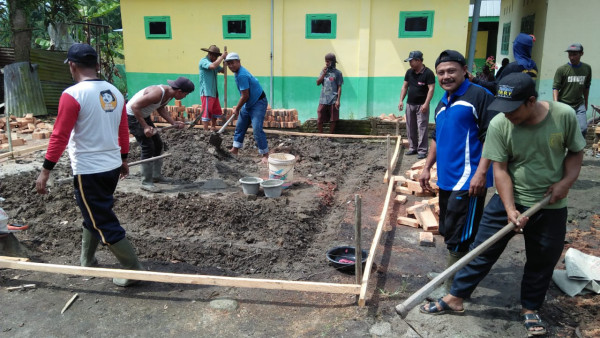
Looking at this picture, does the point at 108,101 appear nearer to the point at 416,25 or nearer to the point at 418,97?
the point at 418,97

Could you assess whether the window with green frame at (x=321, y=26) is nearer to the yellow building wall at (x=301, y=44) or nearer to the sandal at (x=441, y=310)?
the yellow building wall at (x=301, y=44)

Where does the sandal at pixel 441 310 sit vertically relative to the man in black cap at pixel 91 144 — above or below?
below

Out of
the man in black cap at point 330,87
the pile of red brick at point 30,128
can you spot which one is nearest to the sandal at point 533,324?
the man in black cap at point 330,87

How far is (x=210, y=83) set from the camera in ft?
32.7

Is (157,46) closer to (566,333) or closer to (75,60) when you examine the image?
(75,60)

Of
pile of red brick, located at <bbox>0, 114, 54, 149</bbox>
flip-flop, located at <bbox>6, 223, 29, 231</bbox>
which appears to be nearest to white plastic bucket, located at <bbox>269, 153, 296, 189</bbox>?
flip-flop, located at <bbox>6, 223, 29, 231</bbox>

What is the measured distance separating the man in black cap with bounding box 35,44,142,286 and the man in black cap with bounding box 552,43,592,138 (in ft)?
20.6

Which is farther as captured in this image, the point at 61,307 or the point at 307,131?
the point at 307,131

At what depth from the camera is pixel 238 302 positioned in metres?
3.73

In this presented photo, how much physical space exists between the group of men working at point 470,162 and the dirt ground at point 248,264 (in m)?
0.29

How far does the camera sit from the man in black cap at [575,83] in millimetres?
6730

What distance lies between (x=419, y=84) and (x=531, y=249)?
5.60 metres

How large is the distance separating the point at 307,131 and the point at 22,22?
9.96 metres

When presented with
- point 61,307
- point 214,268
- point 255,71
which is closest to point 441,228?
point 214,268
